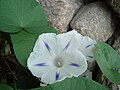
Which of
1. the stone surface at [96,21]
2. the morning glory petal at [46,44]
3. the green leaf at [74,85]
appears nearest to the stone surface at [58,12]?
the stone surface at [96,21]

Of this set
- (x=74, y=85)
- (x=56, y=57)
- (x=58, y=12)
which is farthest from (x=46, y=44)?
(x=58, y=12)

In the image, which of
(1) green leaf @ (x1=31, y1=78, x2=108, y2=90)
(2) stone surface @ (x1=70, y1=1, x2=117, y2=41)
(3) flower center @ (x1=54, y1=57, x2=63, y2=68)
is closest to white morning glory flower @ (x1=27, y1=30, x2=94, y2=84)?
(3) flower center @ (x1=54, y1=57, x2=63, y2=68)

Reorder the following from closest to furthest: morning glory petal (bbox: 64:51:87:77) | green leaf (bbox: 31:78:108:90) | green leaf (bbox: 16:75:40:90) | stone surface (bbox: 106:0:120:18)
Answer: green leaf (bbox: 31:78:108:90) → morning glory petal (bbox: 64:51:87:77) → green leaf (bbox: 16:75:40:90) → stone surface (bbox: 106:0:120:18)

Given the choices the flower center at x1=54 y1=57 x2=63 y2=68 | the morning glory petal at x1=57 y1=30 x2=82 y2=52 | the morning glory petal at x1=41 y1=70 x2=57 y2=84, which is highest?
the morning glory petal at x1=57 y1=30 x2=82 y2=52

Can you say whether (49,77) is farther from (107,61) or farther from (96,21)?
(96,21)

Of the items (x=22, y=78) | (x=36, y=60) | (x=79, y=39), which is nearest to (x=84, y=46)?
(x=79, y=39)

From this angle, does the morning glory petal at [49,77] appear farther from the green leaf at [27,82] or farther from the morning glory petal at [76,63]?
the green leaf at [27,82]

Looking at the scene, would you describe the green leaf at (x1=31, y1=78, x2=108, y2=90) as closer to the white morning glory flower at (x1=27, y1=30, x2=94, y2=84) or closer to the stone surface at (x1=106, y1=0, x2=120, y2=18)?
the white morning glory flower at (x1=27, y1=30, x2=94, y2=84)
